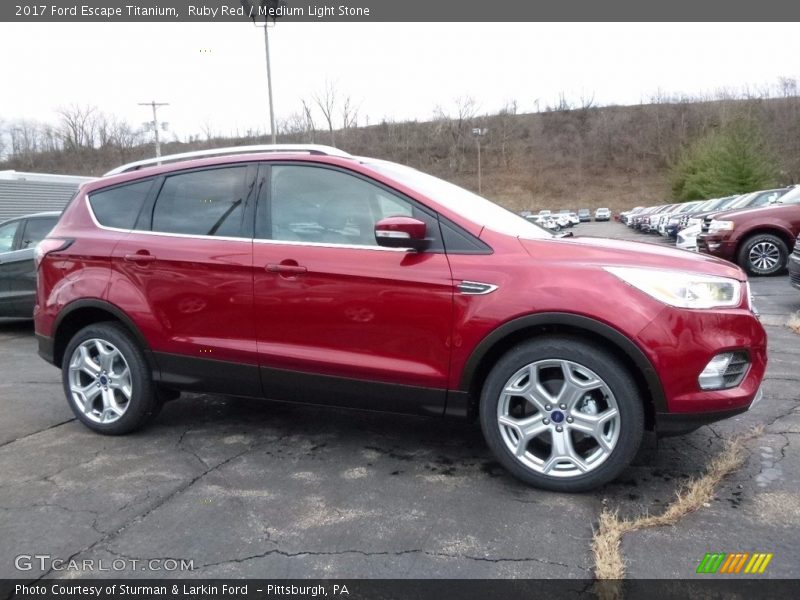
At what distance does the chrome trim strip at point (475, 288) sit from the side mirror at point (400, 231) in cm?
32

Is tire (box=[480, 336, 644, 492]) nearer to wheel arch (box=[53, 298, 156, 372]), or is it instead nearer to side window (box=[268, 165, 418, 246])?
side window (box=[268, 165, 418, 246])

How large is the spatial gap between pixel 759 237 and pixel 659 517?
1042 centimetres

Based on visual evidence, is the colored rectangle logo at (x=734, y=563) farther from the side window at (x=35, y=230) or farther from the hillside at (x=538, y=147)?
the hillside at (x=538, y=147)

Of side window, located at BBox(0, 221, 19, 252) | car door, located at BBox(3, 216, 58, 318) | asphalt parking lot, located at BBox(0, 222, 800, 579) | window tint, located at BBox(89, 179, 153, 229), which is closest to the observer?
asphalt parking lot, located at BBox(0, 222, 800, 579)

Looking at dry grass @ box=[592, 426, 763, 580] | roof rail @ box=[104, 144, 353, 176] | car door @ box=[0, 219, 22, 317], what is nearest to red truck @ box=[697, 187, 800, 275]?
dry grass @ box=[592, 426, 763, 580]

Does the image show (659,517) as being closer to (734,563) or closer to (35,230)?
(734,563)

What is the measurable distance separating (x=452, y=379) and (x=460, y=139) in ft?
304

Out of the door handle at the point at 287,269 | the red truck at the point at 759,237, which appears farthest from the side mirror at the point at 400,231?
the red truck at the point at 759,237

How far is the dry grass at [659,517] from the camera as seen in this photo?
2.46 m

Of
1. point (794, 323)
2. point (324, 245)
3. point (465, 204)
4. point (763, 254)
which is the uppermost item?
point (465, 204)

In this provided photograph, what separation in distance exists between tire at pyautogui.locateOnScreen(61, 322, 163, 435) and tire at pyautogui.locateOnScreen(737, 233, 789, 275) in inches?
425

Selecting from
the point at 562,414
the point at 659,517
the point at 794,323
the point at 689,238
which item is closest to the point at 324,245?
the point at 562,414

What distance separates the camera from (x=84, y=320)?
14.0 feet
